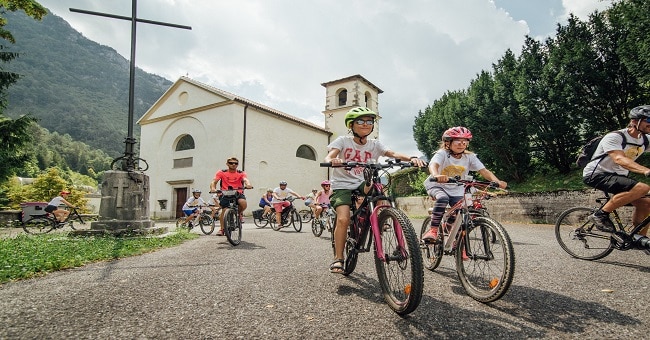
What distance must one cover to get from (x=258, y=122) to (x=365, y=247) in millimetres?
22654

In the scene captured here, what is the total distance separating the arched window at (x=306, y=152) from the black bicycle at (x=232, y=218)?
812 inches

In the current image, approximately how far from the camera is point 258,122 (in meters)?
24.8

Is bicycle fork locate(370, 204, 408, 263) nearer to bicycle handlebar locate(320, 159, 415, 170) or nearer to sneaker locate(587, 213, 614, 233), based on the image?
bicycle handlebar locate(320, 159, 415, 170)

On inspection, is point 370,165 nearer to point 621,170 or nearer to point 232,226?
point 621,170

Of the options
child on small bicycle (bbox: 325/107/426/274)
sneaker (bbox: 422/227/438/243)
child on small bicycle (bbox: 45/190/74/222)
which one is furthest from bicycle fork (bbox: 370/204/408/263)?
child on small bicycle (bbox: 45/190/74/222)

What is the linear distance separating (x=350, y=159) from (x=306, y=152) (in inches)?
996

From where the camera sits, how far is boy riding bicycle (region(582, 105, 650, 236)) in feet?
13.0

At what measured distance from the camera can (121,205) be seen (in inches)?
326

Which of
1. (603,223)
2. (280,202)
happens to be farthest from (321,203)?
(603,223)

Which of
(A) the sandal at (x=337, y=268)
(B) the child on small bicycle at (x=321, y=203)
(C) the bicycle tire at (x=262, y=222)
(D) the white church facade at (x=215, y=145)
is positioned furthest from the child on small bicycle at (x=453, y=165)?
(D) the white church facade at (x=215, y=145)

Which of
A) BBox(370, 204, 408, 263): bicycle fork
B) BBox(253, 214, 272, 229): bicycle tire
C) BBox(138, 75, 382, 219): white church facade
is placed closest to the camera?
BBox(370, 204, 408, 263): bicycle fork

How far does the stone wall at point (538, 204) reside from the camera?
10.7m

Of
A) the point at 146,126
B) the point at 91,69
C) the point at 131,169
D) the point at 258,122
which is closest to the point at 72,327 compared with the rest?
the point at 131,169

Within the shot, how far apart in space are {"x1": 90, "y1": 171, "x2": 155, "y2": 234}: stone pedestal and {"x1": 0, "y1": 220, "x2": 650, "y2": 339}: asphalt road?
14.3 ft
